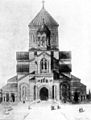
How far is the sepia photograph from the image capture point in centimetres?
1082

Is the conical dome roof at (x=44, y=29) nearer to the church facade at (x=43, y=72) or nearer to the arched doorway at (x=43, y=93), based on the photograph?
the church facade at (x=43, y=72)

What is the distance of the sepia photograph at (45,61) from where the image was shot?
10.8 metres

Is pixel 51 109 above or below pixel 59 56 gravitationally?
below

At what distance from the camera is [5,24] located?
11055 mm

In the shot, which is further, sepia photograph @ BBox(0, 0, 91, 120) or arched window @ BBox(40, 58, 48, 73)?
arched window @ BBox(40, 58, 48, 73)

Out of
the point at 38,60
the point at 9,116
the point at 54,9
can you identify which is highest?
the point at 54,9

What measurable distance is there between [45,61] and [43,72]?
0.91ft

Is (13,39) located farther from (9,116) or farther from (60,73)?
(60,73)

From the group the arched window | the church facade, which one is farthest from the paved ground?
the arched window

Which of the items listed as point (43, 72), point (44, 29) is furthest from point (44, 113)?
point (44, 29)

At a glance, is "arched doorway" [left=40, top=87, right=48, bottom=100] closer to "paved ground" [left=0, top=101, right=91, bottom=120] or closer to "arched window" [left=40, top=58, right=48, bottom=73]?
"arched window" [left=40, top=58, right=48, bottom=73]

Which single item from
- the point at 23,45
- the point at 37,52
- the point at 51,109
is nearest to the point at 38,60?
the point at 37,52

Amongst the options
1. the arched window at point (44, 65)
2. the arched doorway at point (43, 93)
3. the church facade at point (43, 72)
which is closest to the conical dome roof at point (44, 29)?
the church facade at point (43, 72)

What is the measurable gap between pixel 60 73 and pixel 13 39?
8.33ft
